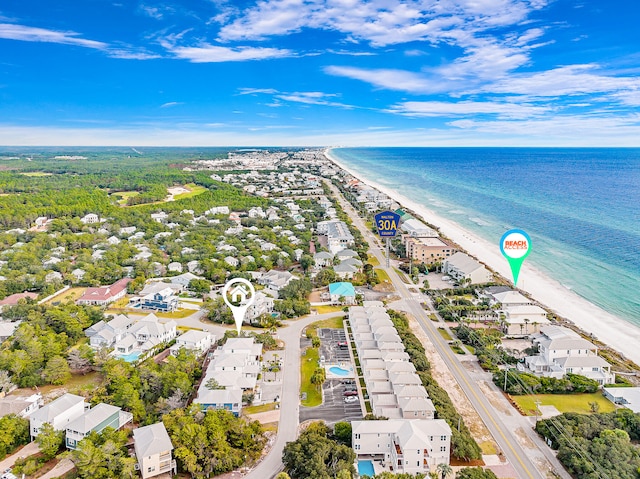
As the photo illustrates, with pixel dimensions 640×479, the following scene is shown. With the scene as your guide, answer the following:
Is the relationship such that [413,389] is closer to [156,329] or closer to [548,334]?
[548,334]

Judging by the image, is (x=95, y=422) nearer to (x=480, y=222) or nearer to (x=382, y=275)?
(x=382, y=275)

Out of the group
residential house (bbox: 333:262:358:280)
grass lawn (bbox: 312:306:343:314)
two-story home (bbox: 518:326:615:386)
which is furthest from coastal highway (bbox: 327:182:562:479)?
grass lawn (bbox: 312:306:343:314)

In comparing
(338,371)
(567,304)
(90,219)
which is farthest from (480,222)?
(90,219)

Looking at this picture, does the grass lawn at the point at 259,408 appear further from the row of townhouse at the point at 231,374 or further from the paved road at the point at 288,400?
the row of townhouse at the point at 231,374

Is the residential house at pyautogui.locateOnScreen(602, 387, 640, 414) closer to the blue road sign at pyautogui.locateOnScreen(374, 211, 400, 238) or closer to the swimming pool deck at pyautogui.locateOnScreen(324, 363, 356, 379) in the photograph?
Result: the swimming pool deck at pyautogui.locateOnScreen(324, 363, 356, 379)

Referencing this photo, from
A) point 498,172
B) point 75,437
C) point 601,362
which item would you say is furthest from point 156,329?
point 498,172
